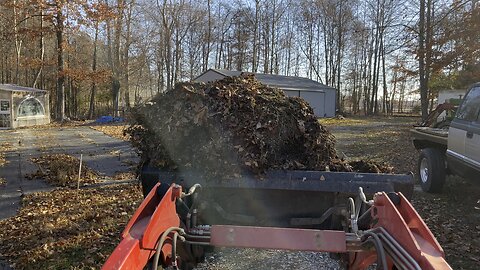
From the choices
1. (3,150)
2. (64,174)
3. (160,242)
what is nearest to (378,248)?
(160,242)

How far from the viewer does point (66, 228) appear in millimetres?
5223

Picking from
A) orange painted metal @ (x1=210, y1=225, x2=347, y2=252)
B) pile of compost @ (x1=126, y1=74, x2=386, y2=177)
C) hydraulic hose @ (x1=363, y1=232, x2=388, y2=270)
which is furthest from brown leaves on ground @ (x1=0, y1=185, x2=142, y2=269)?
hydraulic hose @ (x1=363, y1=232, x2=388, y2=270)

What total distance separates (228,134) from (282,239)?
1401 millimetres

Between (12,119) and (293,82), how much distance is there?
24.5 metres

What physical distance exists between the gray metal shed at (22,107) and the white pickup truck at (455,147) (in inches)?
969

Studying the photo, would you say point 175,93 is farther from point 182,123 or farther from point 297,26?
point 297,26

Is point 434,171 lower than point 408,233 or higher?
lower

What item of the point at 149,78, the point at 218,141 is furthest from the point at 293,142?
the point at 149,78

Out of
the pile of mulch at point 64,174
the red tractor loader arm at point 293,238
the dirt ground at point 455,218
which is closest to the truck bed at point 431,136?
the dirt ground at point 455,218

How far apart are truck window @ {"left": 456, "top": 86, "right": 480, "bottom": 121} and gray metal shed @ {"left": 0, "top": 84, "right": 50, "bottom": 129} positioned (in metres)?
25.7

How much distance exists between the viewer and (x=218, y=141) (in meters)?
3.47

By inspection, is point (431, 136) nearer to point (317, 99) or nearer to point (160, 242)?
point (160, 242)

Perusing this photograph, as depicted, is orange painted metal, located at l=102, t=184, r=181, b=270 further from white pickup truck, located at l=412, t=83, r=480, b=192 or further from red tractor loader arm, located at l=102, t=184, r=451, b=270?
white pickup truck, located at l=412, t=83, r=480, b=192

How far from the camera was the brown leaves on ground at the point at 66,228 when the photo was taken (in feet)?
13.9
